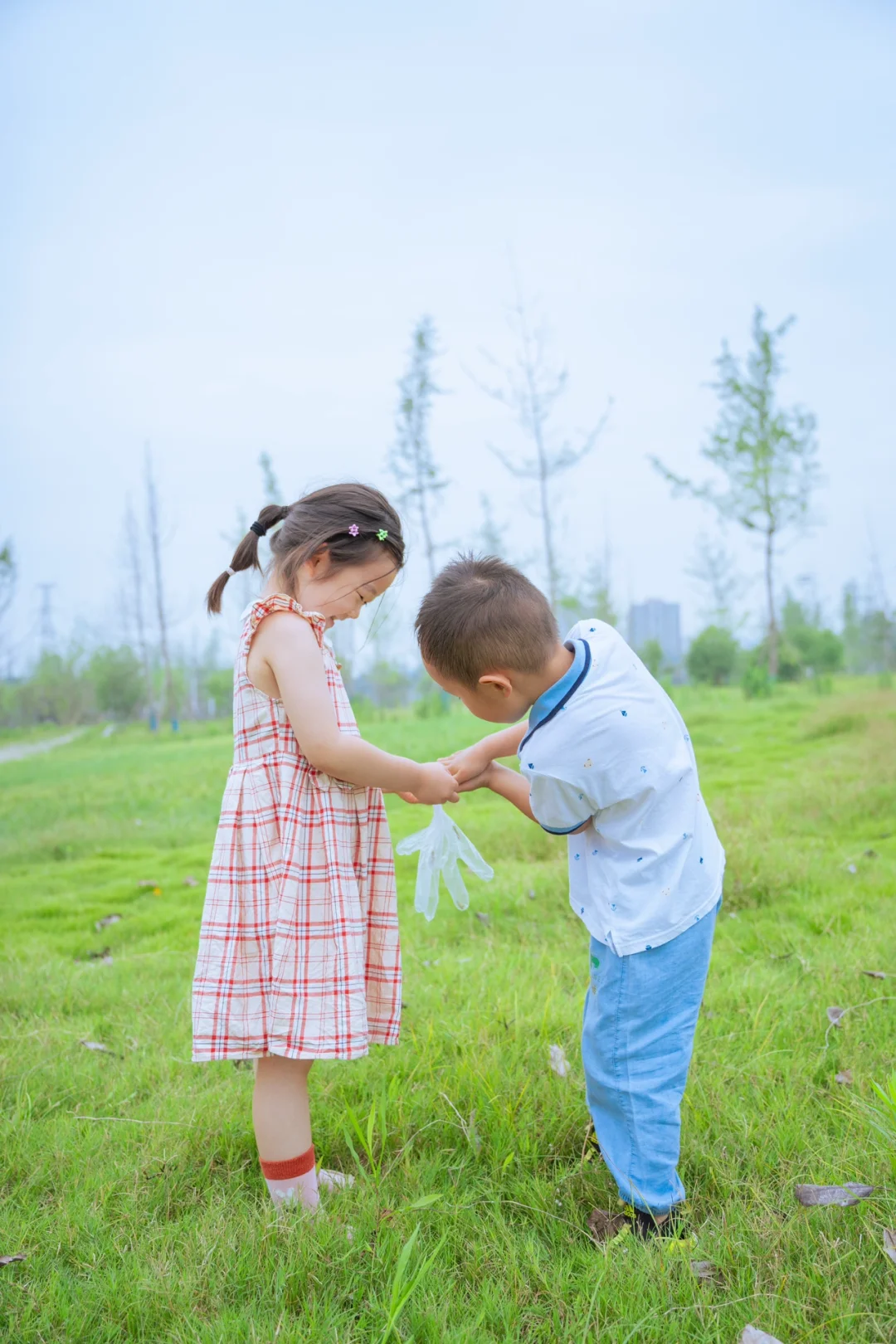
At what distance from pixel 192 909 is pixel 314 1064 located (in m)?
2.32

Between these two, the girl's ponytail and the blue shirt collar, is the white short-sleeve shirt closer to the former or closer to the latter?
the blue shirt collar

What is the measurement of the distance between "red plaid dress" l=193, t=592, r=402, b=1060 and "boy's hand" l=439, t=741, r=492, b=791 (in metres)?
0.27

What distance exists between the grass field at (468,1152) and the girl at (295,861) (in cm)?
21

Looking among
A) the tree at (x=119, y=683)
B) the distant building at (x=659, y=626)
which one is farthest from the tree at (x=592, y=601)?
the tree at (x=119, y=683)

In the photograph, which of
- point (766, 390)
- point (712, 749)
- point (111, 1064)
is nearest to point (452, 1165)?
point (111, 1064)

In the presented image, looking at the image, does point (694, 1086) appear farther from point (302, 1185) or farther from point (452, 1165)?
point (302, 1185)

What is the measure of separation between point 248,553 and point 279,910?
910mm

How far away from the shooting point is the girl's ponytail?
240 centimetres

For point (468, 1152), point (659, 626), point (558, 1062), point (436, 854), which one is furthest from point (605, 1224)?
point (659, 626)

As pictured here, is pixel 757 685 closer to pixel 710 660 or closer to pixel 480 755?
pixel 710 660

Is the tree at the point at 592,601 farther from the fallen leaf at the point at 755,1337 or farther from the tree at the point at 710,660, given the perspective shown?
the fallen leaf at the point at 755,1337

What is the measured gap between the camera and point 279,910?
2143 millimetres

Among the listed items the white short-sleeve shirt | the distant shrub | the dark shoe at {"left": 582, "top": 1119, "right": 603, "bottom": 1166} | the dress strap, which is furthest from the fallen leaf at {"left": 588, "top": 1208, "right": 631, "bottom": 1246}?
the distant shrub

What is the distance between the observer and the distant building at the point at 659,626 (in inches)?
1054
